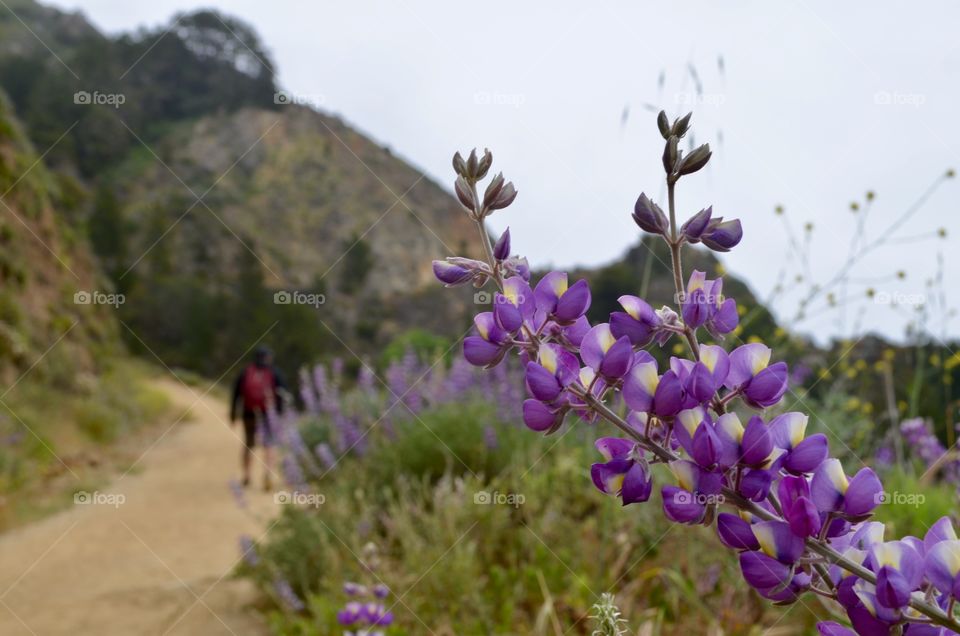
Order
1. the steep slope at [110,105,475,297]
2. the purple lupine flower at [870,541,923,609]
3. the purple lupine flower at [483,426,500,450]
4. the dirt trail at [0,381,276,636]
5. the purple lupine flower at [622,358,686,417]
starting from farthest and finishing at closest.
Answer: the steep slope at [110,105,475,297], the purple lupine flower at [483,426,500,450], the dirt trail at [0,381,276,636], the purple lupine flower at [622,358,686,417], the purple lupine flower at [870,541,923,609]

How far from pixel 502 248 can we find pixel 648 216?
0.18m

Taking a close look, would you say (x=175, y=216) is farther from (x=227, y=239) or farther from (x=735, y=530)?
(x=735, y=530)

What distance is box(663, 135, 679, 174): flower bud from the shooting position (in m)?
0.91

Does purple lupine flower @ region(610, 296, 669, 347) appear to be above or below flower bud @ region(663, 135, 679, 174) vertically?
below

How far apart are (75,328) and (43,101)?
38.3 metres

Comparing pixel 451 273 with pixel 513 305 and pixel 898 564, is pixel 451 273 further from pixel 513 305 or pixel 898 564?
pixel 898 564

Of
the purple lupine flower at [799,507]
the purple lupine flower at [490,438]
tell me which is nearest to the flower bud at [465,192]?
the purple lupine flower at [799,507]

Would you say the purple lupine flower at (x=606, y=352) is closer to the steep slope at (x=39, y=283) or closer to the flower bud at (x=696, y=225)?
the flower bud at (x=696, y=225)

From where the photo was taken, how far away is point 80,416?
41.1 feet

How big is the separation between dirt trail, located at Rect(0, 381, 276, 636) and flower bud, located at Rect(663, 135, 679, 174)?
164 inches

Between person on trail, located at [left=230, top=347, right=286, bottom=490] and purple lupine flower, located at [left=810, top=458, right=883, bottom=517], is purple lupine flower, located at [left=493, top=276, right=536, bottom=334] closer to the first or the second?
purple lupine flower, located at [left=810, top=458, right=883, bottom=517]

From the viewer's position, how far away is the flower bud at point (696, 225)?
0.96m

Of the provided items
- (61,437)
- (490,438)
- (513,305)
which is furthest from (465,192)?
(61,437)

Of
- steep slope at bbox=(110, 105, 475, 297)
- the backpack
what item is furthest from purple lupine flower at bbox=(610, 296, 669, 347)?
steep slope at bbox=(110, 105, 475, 297)
